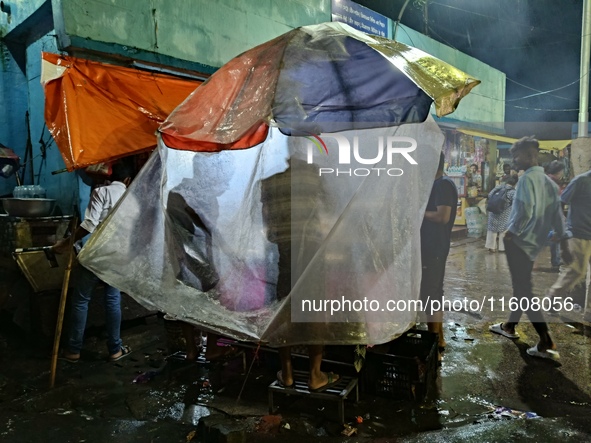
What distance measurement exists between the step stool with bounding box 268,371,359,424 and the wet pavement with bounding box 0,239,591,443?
0.14m

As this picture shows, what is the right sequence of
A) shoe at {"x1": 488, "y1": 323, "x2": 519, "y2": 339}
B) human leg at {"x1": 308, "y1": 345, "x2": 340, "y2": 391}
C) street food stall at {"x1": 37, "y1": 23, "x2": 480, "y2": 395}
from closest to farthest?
street food stall at {"x1": 37, "y1": 23, "x2": 480, "y2": 395}, human leg at {"x1": 308, "y1": 345, "x2": 340, "y2": 391}, shoe at {"x1": 488, "y1": 323, "x2": 519, "y2": 339}

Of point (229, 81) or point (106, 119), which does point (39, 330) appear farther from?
point (229, 81)

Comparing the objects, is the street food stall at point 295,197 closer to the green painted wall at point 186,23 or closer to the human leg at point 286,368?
the human leg at point 286,368

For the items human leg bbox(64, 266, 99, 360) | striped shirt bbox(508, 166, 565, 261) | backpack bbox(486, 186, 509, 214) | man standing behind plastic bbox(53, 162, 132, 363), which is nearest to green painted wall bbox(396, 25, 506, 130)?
backpack bbox(486, 186, 509, 214)

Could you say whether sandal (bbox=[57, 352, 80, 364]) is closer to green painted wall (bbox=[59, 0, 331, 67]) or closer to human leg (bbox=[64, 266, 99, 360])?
human leg (bbox=[64, 266, 99, 360])

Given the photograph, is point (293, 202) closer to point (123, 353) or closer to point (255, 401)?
point (255, 401)

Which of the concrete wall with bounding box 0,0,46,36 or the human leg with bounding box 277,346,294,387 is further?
the concrete wall with bounding box 0,0,46,36

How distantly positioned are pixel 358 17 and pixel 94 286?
8321 millimetres

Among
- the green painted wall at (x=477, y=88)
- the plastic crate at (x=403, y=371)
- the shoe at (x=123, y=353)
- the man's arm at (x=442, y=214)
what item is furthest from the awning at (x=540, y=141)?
the shoe at (x=123, y=353)

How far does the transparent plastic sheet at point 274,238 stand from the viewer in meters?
3.05

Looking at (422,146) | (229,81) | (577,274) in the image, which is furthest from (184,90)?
(577,274)

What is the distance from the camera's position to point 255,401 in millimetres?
3998

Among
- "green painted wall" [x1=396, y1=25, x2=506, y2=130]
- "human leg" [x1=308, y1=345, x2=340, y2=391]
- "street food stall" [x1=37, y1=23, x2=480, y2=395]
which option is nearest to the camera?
"street food stall" [x1=37, y1=23, x2=480, y2=395]

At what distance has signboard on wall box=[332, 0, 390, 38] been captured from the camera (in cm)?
940
